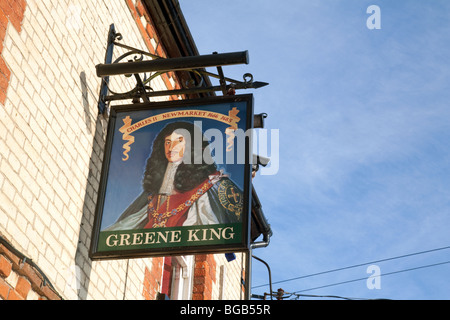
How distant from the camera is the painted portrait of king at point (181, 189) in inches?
249

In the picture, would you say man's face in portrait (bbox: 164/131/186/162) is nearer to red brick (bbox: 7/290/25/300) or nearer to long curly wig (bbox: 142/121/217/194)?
long curly wig (bbox: 142/121/217/194)

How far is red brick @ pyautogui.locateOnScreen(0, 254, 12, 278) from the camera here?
17.2 ft

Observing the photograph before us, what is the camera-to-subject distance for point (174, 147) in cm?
682

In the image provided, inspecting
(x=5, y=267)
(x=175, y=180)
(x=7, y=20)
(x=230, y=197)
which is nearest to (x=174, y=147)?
(x=175, y=180)

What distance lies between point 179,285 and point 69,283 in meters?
4.06

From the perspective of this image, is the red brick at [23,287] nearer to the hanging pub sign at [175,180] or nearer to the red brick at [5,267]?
the red brick at [5,267]

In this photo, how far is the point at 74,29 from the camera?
7.19 metres

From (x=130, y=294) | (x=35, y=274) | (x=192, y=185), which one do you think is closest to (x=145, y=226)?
(x=192, y=185)

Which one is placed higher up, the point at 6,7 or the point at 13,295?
the point at 6,7

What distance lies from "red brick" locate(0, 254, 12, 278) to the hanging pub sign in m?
1.04

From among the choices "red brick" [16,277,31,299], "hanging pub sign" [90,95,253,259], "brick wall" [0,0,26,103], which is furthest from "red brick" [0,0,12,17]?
"red brick" [16,277,31,299]

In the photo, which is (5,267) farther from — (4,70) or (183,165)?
(183,165)

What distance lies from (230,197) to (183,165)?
59 centimetres

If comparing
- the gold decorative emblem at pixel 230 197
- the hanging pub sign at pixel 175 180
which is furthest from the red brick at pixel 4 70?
the gold decorative emblem at pixel 230 197
